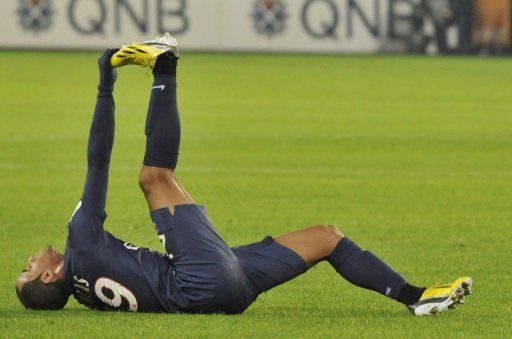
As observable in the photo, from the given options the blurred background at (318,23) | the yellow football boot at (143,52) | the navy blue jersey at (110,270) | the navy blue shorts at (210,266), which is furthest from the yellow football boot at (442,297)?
the blurred background at (318,23)

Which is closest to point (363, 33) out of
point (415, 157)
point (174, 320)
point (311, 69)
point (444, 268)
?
point (311, 69)

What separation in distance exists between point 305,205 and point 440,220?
5.06 feet

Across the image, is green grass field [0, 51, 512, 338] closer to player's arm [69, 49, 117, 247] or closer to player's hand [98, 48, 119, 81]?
player's arm [69, 49, 117, 247]

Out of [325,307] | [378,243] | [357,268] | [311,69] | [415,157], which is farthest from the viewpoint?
[311,69]

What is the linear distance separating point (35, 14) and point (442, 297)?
3505cm

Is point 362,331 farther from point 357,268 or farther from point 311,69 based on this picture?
point 311,69

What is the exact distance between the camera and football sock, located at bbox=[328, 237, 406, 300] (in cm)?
837

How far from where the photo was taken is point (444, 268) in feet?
34.9

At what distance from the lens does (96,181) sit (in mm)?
8250

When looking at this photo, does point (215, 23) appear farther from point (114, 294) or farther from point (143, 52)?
point (114, 294)

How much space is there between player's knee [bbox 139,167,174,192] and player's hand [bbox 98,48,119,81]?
611 mm

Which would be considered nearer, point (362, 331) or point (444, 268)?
point (362, 331)

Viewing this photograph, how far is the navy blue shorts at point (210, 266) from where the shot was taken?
8109 millimetres

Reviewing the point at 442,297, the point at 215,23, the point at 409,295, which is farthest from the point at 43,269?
the point at 215,23
